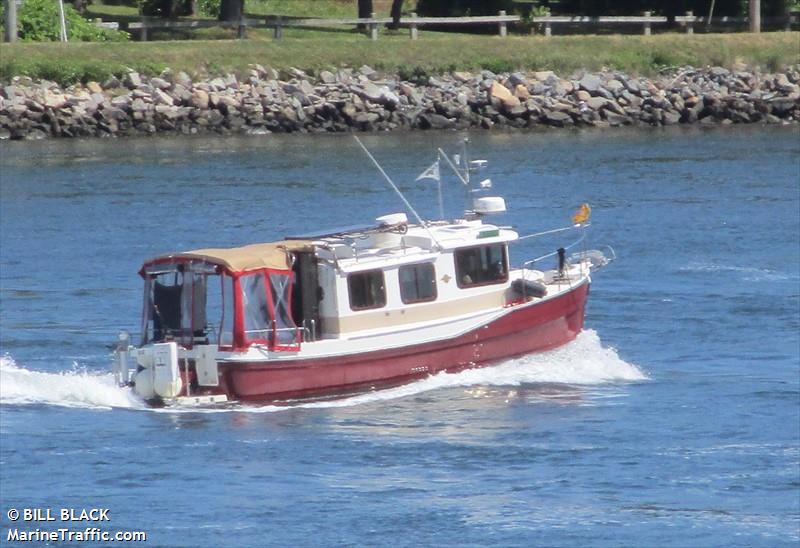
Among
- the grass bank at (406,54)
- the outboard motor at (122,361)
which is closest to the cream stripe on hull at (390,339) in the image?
the outboard motor at (122,361)

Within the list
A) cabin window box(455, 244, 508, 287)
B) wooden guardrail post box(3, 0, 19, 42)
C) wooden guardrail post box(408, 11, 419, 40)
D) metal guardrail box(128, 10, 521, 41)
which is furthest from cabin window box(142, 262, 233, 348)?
wooden guardrail post box(408, 11, 419, 40)

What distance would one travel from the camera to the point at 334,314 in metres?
24.0

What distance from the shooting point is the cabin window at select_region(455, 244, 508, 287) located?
2536 cm

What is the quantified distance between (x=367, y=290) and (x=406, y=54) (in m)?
40.7

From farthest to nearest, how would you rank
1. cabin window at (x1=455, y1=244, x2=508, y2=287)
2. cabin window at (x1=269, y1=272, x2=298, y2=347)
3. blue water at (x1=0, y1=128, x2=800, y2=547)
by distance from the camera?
cabin window at (x1=455, y1=244, x2=508, y2=287) → cabin window at (x1=269, y1=272, x2=298, y2=347) → blue water at (x1=0, y1=128, x2=800, y2=547)

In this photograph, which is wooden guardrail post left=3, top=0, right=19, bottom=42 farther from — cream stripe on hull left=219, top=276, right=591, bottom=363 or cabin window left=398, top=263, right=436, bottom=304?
cabin window left=398, top=263, right=436, bottom=304

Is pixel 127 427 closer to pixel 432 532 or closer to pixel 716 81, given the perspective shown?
pixel 432 532

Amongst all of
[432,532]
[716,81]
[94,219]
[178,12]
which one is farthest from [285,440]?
[178,12]

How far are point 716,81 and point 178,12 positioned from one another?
933 inches

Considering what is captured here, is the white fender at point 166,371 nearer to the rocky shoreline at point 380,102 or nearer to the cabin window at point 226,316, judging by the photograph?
the cabin window at point 226,316

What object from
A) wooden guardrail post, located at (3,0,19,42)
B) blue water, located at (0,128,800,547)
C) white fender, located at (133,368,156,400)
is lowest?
blue water, located at (0,128,800,547)

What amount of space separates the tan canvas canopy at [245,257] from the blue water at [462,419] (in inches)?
71.7

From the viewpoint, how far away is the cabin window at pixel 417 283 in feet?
81.0

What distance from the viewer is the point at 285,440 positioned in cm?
2191
